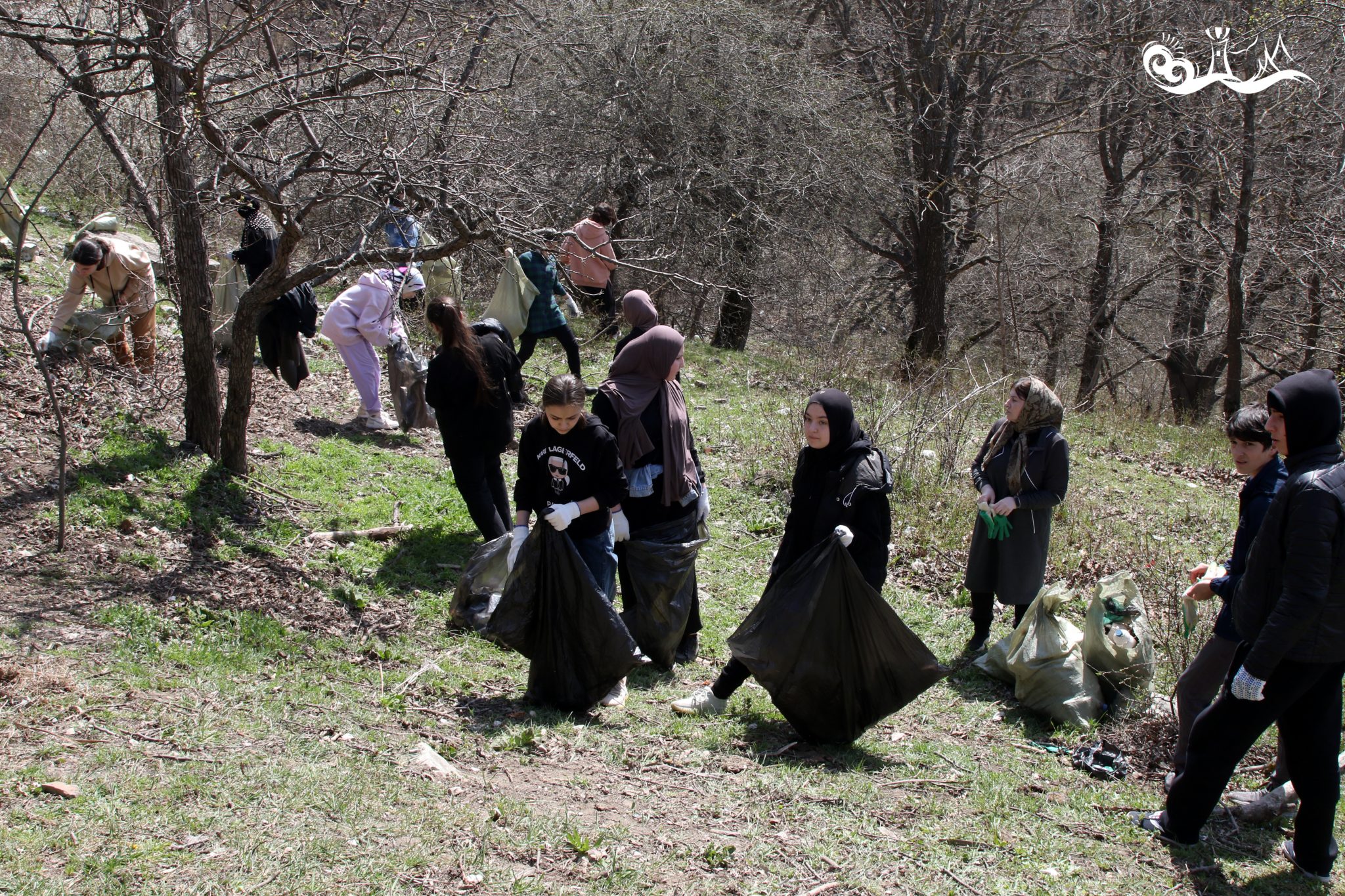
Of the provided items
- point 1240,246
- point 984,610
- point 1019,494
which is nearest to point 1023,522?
point 1019,494

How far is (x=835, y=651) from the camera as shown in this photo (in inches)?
164

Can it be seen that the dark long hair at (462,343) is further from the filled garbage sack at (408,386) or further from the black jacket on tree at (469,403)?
the filled garbage sack at (408,386)

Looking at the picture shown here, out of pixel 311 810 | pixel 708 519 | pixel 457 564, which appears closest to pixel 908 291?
pixel 708 519

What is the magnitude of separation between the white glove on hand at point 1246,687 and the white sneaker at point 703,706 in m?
2.10

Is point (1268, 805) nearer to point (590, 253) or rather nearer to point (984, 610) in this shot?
point (984, 610)

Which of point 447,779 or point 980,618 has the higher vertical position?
point 980,618

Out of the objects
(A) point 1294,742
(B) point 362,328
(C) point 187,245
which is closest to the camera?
(A) point 1294,742

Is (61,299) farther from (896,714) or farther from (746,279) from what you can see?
(746,279)

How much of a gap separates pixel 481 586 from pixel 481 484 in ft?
2.60

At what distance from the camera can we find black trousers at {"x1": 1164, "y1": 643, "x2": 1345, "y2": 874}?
3359 mm

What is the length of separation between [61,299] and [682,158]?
8336mm

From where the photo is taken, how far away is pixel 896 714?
4.98 meters

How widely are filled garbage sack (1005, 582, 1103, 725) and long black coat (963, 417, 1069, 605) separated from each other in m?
0.35

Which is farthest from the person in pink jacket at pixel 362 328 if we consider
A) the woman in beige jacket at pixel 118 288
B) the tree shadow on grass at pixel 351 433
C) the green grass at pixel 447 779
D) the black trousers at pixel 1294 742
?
the black trousers at pixel 1294 742
